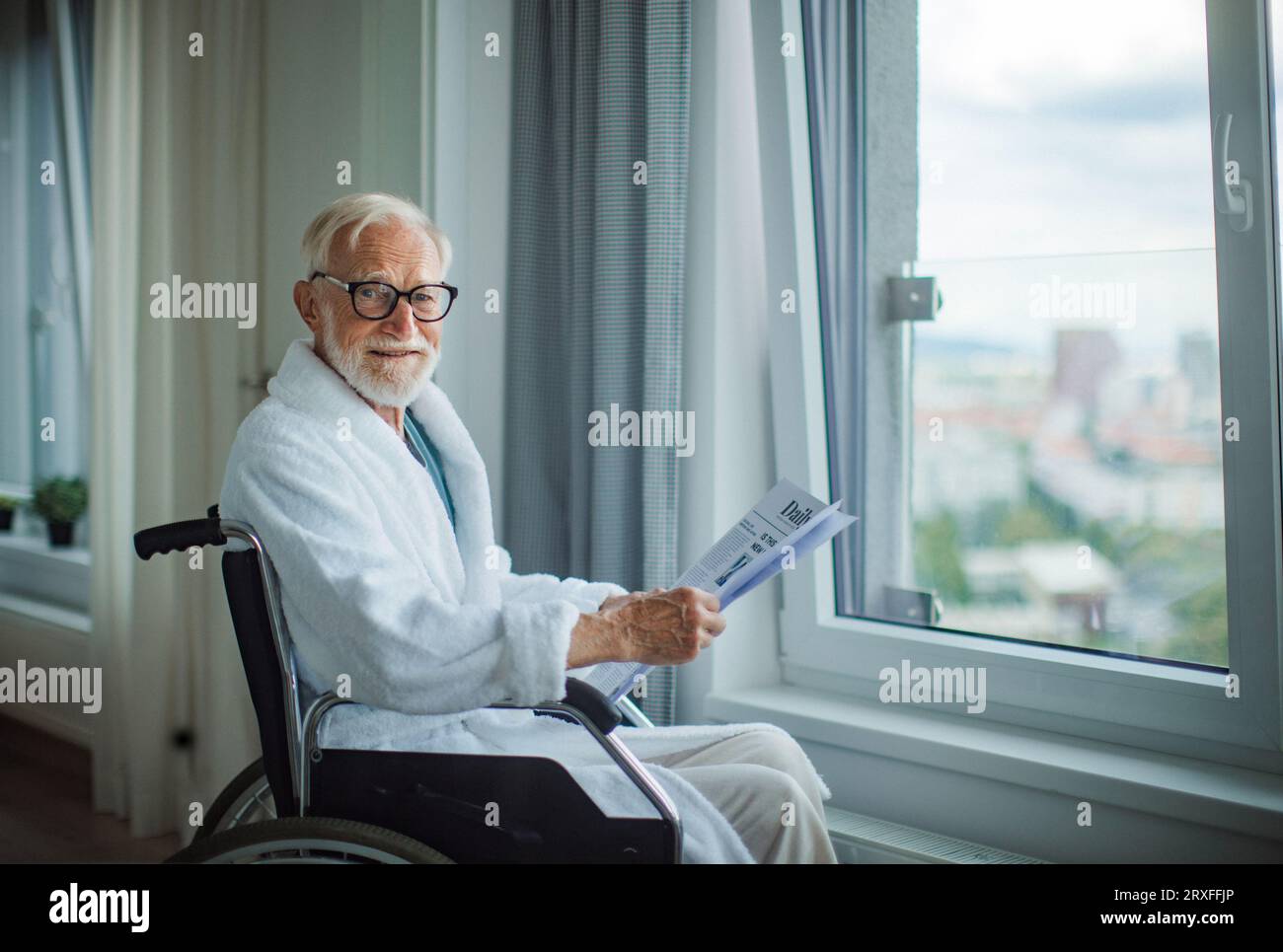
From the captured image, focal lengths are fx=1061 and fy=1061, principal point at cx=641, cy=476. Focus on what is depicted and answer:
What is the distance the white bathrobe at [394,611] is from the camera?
1197 millimetres

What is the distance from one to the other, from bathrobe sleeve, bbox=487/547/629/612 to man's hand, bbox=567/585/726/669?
0.72 feet

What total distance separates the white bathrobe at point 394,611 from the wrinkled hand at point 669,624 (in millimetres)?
80

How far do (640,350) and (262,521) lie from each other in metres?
0.88

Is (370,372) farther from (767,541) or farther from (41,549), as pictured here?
(41,549)

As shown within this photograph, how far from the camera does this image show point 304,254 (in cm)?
145

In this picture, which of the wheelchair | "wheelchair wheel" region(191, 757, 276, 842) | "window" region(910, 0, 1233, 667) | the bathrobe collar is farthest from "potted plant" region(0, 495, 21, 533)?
"window" region(910, 0, 1233, 667)

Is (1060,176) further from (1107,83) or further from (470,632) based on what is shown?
(470,632)

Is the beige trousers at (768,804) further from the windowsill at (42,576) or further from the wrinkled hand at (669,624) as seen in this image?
the windowsill at (42,576)

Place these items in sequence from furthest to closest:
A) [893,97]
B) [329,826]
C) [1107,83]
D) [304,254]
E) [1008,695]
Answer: [893,97]
[1008,695]
[1107,83]
[304,254]
[329,826]

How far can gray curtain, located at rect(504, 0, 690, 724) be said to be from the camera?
6.22ft

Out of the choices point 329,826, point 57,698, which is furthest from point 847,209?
point 57,698

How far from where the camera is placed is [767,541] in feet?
4.32

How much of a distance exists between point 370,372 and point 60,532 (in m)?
2.25

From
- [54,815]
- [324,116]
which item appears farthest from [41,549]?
[324,116]
